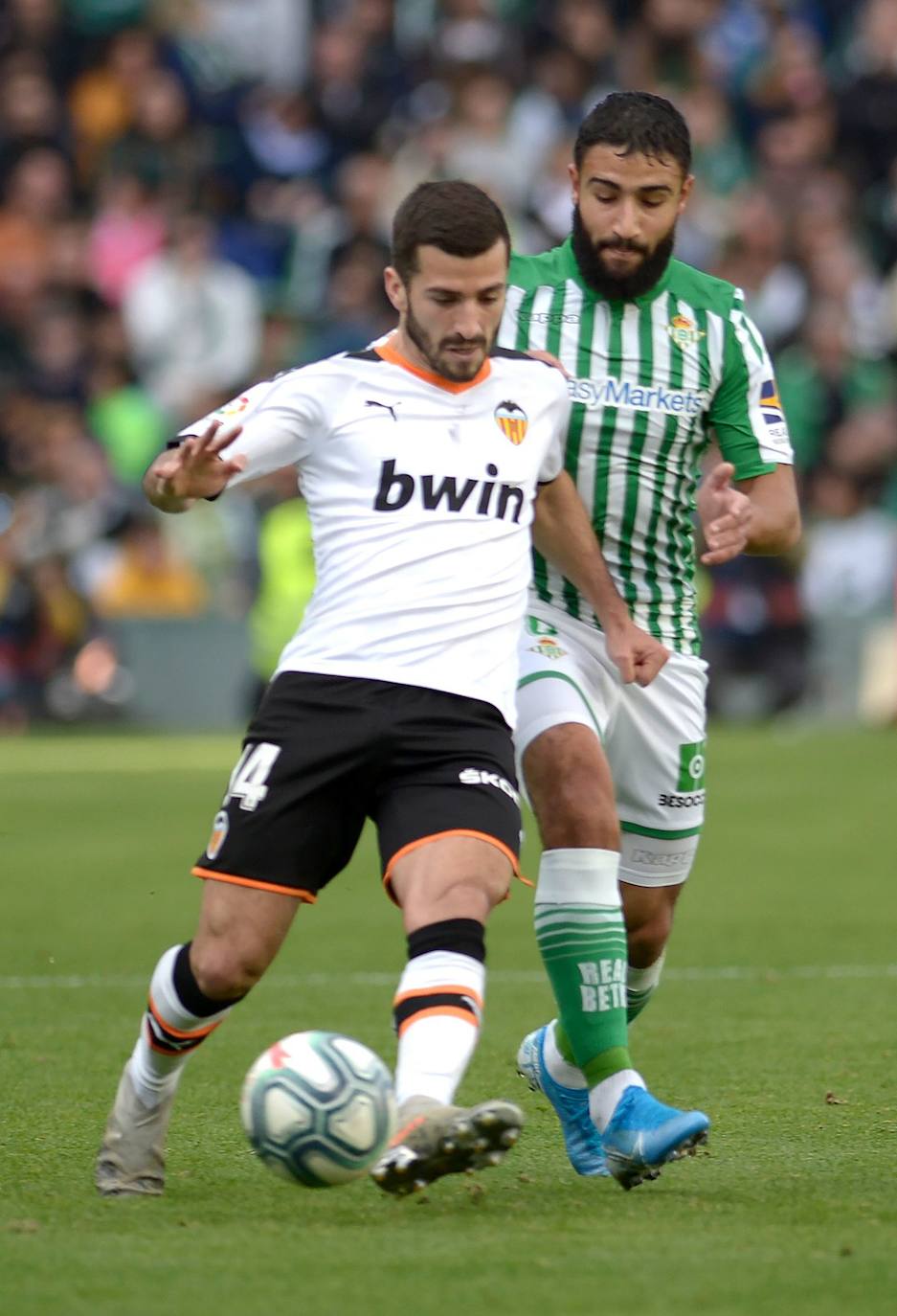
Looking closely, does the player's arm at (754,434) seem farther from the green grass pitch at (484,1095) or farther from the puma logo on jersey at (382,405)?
the green grass pitch at (484,1095)

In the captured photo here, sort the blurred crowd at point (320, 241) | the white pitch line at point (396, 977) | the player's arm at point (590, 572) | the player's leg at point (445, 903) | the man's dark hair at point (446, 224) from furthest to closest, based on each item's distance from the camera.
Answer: the blurred crowd at point (320, 241) < the white pitch line at point (396, 977) < the player's arm at point (590, 572) < the man's dark hair at point (446, 224) < the player's leg at point (445, 903)

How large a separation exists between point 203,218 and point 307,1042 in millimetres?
16181

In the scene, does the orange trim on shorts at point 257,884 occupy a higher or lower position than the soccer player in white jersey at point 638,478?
lower

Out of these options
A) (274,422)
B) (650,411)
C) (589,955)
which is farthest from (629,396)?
→ (589,955)

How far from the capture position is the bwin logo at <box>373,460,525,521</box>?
5.03 meters

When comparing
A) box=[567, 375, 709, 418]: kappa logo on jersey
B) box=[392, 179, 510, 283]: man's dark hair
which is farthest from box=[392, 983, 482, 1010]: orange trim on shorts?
box=[567, 375, 709, 418]: kappa logo on jersey

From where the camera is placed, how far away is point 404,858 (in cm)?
482

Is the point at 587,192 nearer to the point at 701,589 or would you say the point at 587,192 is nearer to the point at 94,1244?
the point at 94,1244

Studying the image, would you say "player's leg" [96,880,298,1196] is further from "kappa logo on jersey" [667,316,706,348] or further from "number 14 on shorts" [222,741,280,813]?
"kappa logo on jersey" [667,316,706,348]

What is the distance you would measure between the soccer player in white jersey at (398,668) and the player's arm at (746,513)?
47 cm

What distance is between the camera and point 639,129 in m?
5.58

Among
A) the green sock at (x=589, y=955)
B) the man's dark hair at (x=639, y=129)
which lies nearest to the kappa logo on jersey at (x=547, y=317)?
the man's dark hair at (x=639, y=129)

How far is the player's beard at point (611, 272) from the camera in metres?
5.74

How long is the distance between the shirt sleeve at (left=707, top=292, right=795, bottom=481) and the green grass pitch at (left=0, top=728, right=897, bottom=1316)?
1.60 m
